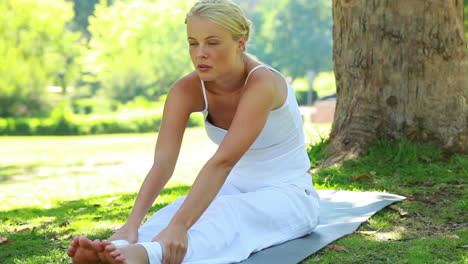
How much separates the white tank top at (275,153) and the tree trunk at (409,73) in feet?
8.14

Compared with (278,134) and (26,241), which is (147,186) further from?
(26,241)

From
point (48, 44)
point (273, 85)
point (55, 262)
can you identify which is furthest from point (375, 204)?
point (48, 44)

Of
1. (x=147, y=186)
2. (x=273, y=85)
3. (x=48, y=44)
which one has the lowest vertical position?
(x=48, y=44)

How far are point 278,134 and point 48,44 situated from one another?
137 feet

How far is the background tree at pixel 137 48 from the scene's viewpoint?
2012 inches

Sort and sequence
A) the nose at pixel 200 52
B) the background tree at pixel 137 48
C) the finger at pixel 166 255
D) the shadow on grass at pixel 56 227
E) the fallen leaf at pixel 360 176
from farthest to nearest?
the background tree at pixel 137 48
the fallen leaf at pixel 360 176
the shadow on grass at pixel 56 227
the nose at pixel 200 52
the finger at pixel 166 255

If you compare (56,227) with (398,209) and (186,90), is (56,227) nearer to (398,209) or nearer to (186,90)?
(186,90)

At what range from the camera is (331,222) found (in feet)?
12.9

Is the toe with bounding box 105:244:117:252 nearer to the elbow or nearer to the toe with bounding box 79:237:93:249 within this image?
the toe with bounding box 79:237:93:249

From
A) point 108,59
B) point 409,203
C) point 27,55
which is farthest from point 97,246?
point 108,59

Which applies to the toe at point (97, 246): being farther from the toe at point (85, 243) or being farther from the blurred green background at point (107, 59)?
the blurred green background at point (107, 59)

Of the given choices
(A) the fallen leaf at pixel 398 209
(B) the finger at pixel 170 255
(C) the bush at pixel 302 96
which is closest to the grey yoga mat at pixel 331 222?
(A) the fallen leaf at pixel 398 209

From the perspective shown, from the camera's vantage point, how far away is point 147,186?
3207 mm

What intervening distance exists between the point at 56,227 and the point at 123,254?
1995 millimetres
